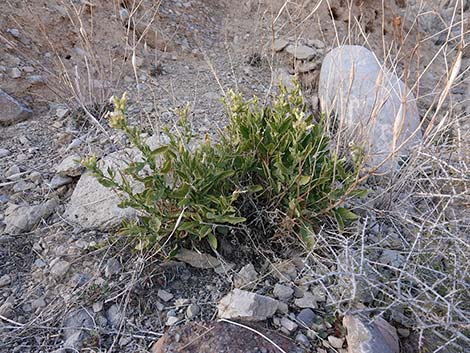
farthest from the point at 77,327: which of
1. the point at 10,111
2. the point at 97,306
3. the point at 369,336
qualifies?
the point at 10,111


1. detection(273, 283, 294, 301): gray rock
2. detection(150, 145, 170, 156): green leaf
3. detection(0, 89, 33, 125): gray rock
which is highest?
detection(150, 145, 170, 156): green leaf

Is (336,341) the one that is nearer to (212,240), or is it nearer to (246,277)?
(246,277)

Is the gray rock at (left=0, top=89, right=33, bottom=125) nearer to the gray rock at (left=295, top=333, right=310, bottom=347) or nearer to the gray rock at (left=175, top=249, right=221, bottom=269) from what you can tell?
the gray rock at (left=175, top=249, right=221, bottom=269)

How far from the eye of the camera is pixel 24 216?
1.75m

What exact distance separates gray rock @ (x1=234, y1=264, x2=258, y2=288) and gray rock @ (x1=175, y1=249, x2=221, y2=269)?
103 mm

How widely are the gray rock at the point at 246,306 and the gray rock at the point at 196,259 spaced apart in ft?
0.61

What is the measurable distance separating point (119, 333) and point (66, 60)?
2.03m

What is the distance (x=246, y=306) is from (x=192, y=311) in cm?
20

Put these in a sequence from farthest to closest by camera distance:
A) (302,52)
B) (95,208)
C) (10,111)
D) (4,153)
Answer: (302,52) → (10,111) → (4,153) → (95,208)

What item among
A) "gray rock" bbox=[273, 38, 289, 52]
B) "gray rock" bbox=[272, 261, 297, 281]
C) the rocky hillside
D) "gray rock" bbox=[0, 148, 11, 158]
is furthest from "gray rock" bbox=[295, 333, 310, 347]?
"gray rock" bbox=[273, 38, 289, 52]

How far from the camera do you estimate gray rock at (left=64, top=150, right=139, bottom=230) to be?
1693 mm

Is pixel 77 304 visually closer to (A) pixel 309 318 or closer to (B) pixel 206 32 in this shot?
(A) pixel 309 318

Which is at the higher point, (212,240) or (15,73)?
(15,73)

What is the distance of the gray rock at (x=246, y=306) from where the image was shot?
1.36 metres
